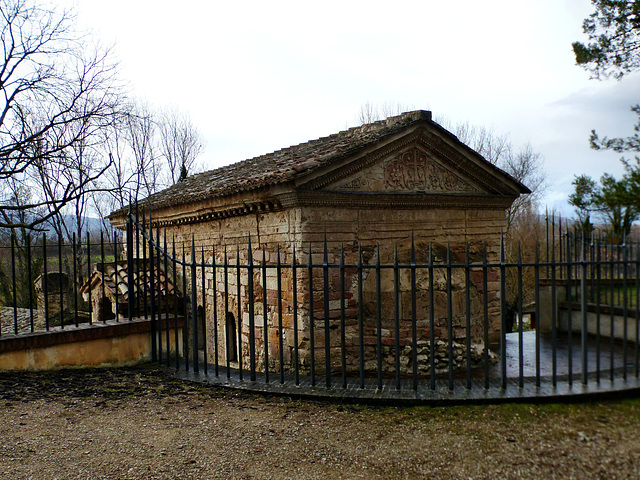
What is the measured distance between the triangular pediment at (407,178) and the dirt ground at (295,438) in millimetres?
3314

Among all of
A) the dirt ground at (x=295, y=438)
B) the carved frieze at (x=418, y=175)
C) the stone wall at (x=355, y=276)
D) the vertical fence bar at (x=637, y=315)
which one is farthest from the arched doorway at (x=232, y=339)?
the vertical fence bar at (x=637, y=315)

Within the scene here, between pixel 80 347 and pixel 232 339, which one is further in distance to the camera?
pixel 232 339

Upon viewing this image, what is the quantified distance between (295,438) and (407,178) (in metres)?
4.56

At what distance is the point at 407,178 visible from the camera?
758 centimetres

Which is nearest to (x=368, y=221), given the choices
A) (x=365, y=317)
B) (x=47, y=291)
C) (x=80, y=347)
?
(x=365, y=317)

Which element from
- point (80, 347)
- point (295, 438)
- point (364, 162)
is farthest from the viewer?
point (364, 162)

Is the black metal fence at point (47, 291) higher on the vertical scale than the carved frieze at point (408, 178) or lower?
lower

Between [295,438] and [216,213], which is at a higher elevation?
[216,213]

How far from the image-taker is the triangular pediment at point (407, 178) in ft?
23.4

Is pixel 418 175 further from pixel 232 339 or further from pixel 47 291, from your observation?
pixel 47 291

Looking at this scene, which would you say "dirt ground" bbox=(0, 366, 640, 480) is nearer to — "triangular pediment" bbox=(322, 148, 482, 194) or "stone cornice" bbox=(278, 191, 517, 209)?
"stone cornice" bbox=(278, 191, 517, 209)

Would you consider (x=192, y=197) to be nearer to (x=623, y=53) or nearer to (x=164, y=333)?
(x=164, y=333)

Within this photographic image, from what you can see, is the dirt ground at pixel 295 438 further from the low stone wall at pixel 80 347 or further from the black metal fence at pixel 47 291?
the black metal fence at pixel 47 291

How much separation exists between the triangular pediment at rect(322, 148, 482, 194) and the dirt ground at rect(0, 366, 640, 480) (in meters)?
3.31
